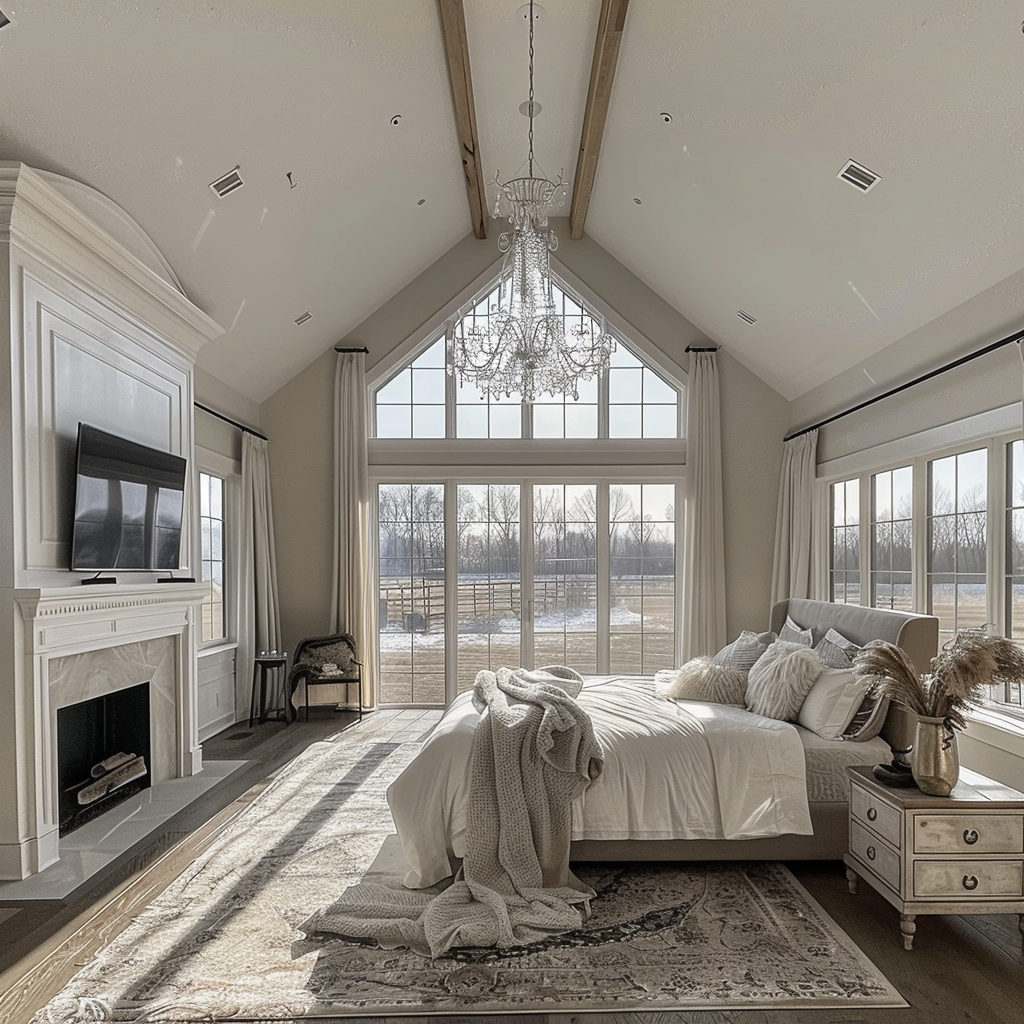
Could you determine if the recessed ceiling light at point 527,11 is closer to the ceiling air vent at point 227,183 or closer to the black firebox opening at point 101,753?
the ceiling air vent at point 227,183

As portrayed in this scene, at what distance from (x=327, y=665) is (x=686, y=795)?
3.97m

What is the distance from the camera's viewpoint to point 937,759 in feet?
8.65

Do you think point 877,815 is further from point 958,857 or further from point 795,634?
point 795,634

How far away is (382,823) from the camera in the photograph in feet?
12.5

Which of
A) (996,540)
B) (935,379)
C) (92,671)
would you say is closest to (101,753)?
(92,671)

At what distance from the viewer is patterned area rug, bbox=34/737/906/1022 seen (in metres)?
2.29

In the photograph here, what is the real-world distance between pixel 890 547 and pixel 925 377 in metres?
1.28

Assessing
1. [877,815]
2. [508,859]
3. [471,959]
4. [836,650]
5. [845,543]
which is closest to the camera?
[471,959]

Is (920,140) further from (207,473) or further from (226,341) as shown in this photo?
(207,473)

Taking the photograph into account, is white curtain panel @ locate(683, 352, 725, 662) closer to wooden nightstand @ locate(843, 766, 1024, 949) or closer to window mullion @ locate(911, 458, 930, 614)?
window mullion @ locate(911, 458, 930, 614)

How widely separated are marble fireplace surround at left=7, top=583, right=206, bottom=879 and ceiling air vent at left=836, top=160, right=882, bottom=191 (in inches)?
166

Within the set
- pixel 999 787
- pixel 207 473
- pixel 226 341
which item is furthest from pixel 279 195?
pixel 999 787

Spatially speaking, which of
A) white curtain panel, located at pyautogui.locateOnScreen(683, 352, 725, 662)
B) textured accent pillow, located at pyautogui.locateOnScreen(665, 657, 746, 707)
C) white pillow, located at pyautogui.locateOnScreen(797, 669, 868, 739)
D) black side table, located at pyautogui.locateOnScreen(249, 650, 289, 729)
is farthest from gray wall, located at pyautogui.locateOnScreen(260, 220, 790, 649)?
white pillow, located at pyautogui.locateOnScreen(797, 669, 868, 739)

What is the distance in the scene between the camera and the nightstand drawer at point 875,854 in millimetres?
2629
